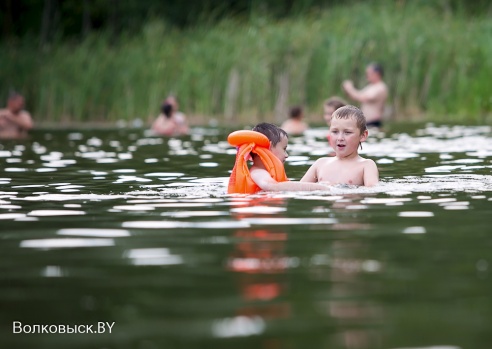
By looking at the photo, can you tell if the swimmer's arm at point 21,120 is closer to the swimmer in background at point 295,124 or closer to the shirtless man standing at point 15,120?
the shirtless man standing at point 15,120

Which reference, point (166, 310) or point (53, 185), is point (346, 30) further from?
point (166, 310)

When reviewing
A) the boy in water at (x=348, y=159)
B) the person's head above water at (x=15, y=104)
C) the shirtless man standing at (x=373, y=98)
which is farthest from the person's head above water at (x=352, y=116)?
the person's head above water at (x=15, y=104)

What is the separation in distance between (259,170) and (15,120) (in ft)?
42.6

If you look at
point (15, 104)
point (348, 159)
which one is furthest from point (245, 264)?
point (15, 104)

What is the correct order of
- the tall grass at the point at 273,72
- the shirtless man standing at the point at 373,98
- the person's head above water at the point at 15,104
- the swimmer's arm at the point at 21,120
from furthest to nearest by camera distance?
the tall grass at the point at 273,72 < the shirtless man standing at the point at 373,98 < the person's head above water at the point at 15,104 < the swimmer's arm at the point at 21,120

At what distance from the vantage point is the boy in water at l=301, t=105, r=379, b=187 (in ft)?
33.1

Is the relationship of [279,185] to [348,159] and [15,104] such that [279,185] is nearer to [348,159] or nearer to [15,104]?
[348,159]

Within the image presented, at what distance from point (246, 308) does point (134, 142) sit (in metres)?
15.1

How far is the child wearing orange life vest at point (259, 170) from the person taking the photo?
9.66 metres

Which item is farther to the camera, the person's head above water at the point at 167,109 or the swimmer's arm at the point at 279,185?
the person's head above water at the point at 167,109

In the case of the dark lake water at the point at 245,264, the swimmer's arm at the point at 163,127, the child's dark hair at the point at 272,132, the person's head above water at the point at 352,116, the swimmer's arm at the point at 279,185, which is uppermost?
the person's head above water at the point at 352,116

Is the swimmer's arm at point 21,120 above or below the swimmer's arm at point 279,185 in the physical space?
below

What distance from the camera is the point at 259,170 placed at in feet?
Answer: 32.2

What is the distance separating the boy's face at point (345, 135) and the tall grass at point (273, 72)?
14782 millimetres
